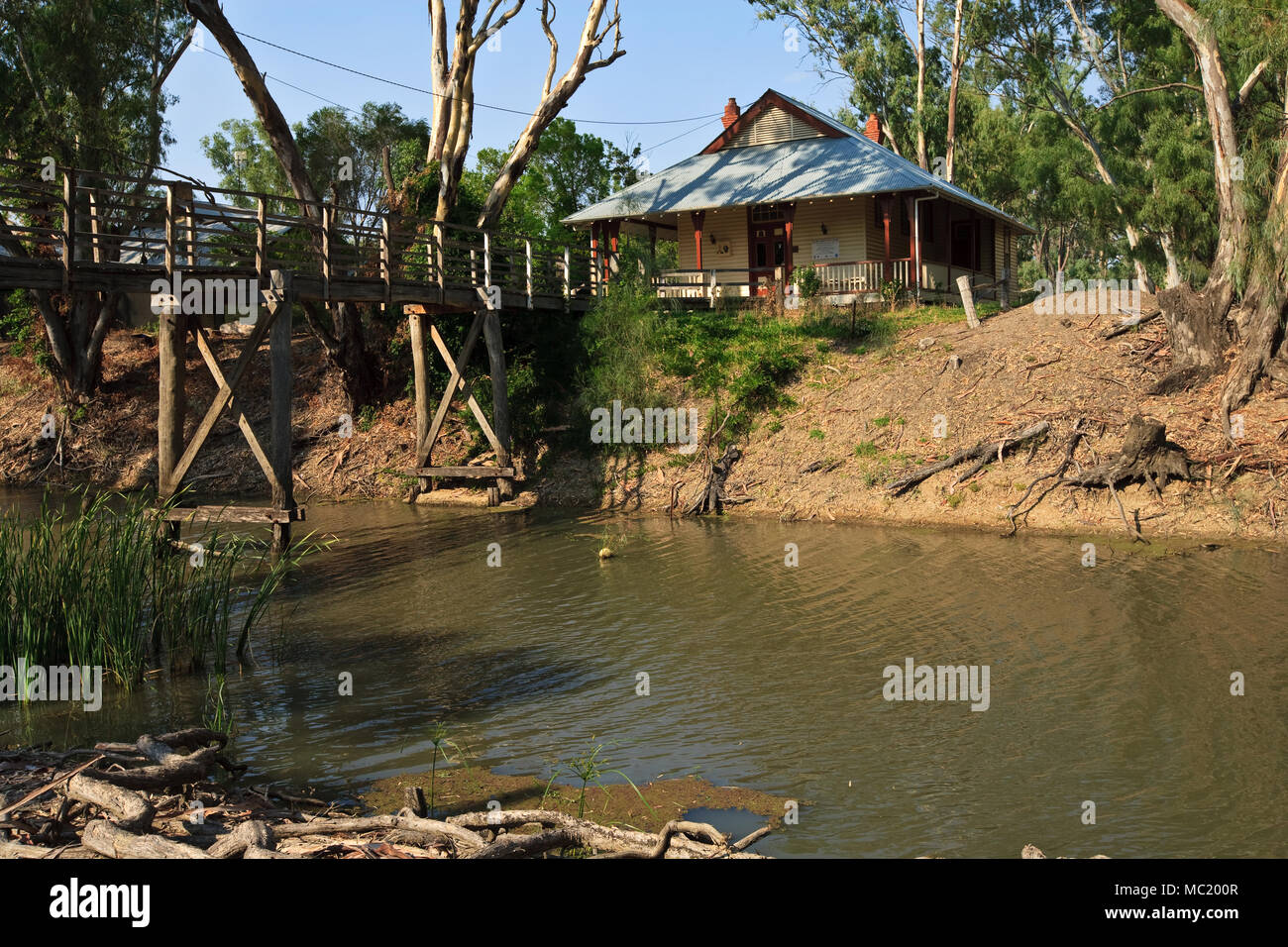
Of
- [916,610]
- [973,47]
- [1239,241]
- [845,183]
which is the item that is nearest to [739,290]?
[845,183]

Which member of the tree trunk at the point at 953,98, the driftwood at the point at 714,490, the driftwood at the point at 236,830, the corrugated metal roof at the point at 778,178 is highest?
the tree trunk at the point at 953,98

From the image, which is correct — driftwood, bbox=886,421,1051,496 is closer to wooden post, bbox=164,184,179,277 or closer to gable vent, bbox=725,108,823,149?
wooden post, bbox=164,184,179,277

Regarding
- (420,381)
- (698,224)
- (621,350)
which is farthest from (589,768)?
(698,224)

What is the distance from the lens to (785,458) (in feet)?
65.6

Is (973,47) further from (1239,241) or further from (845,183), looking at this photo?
(1239,241)

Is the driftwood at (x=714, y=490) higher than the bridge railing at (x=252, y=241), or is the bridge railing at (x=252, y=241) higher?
the bridge railing at (x=252, y=241)

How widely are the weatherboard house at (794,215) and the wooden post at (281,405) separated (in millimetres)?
11201

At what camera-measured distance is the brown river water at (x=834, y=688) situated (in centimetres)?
702

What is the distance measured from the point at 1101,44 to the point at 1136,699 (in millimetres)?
33078

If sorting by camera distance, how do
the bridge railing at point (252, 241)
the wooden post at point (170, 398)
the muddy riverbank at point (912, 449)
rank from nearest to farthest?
the bridge railing at point (252, 241) → the wooden post at point (170, 398) → the muddy riverbank at point (912, 449)

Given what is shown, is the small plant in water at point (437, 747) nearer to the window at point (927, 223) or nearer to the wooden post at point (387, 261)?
the wooden post at point (387, 261)

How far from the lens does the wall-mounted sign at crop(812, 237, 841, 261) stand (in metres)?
29.6

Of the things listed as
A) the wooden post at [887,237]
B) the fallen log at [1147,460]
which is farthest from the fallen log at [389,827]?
the wooden post at [887,237]

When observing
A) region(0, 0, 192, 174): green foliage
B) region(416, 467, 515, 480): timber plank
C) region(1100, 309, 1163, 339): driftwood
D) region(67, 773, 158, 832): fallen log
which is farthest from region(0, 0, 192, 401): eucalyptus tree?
region(67, 773, 158, 832): fallen log
